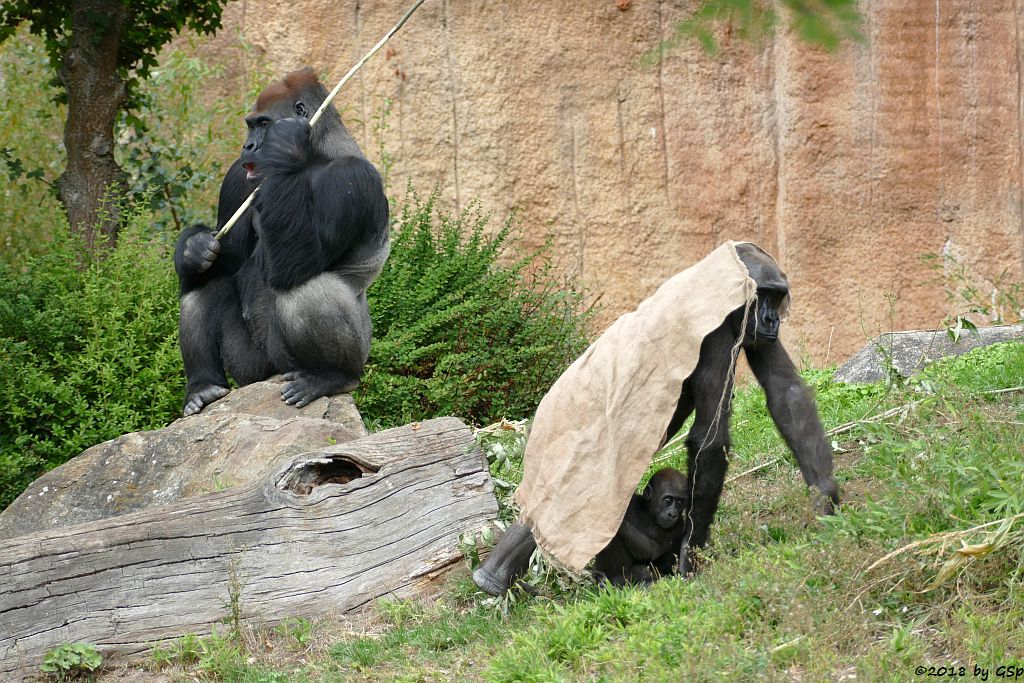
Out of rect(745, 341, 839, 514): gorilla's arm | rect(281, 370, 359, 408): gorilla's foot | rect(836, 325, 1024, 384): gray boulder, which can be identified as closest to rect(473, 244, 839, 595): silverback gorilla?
rect(745, 341, 839, 514): gorilla's arm

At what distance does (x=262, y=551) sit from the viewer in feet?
12.5

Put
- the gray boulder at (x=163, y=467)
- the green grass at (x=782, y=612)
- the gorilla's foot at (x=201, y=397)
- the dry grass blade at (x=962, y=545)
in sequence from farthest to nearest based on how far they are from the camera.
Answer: the gorilla's foot at (x=201, y=397), the gray boulder at (x=163, y=467), the dry grass blade at (x=962, y=545), the green grass at (x=782, y=612)

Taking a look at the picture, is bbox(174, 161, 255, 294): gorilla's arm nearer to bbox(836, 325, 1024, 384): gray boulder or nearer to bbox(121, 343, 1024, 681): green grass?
bbox(121, 343, 1024, 681): green grass

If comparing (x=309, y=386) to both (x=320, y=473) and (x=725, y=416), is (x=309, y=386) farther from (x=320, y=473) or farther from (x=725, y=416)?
(x=725, y=416)

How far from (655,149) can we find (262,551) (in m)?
6.05

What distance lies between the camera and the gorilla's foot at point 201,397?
5.44m

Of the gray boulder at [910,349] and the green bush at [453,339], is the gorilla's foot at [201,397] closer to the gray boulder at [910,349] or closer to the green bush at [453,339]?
the green bush at [453,339]

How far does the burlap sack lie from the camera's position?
3.46 metres

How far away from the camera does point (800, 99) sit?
29.1 ft

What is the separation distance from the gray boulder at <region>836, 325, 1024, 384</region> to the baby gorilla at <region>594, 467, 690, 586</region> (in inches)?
104

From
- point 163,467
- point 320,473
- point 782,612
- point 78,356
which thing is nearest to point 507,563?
point 320,473

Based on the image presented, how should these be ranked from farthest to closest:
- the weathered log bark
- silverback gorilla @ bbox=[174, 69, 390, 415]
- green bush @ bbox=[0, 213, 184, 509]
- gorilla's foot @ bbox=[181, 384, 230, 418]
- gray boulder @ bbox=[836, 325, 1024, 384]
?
gray boulder @ bbox=[836, 325, 1024, 384], green bush @ bbox=[0, 213, 184, 509], gorilla's foot @ bbox=[181, 384, 230, 418], silverback gorilla @ bbox=[174, 69, 390, 415], the weathered log bark

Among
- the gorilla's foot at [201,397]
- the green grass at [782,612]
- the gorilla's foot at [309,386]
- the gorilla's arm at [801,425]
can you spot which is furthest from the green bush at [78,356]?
the gorilla's arm at [801,425]

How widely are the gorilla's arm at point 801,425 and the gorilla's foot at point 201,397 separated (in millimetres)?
2878
